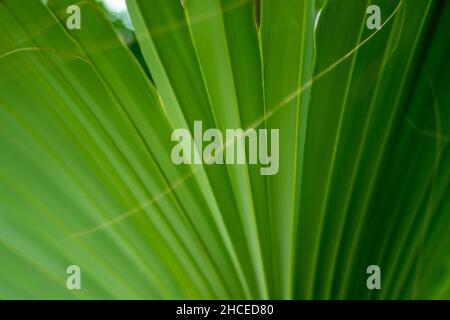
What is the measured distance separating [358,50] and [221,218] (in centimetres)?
21

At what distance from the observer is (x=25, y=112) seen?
1.44 ft

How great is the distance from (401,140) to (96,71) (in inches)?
12.3

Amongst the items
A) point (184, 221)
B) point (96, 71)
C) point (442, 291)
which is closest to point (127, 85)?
point (96, 71)

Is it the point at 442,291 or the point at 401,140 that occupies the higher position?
the point at 401,140

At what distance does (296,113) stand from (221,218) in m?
0.13

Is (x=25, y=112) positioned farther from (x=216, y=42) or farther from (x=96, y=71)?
(x=216, y=42)
